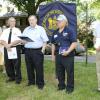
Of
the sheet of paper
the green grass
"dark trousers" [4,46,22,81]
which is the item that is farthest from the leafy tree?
the sheet of paper

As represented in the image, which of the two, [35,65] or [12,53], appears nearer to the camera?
[35,65]

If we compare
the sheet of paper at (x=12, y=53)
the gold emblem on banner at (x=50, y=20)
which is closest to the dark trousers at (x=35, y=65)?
the sheet of paper at (x=12, y=53)

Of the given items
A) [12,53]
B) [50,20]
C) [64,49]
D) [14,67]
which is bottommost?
[14,67]

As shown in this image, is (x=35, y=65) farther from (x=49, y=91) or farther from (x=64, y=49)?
(x=64, y=49)

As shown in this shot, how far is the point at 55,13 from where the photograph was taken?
10.8 m

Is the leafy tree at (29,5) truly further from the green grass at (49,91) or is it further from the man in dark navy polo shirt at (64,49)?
the man in dark navy polo shirt at (64,49)

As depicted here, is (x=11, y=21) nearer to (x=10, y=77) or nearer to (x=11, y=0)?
(x=10, y=77)

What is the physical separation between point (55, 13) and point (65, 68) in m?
2.55

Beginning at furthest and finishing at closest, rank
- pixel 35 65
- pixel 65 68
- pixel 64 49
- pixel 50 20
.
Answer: pixel 50 20 < pixel 35 65 < pixel 65 68 < pixel 64 49

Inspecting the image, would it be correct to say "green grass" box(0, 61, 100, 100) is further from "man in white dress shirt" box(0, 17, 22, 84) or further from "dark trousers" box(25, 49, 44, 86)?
"man in white dress shirt" box(0, 17, 22, 84)

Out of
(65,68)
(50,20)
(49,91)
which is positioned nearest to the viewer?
(65,68)

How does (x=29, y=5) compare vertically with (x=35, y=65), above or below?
above

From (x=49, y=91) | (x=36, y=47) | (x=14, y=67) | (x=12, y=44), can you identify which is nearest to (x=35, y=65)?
(x=36, y=47)

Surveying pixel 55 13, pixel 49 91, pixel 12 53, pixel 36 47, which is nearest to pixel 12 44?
pixel 12 53
